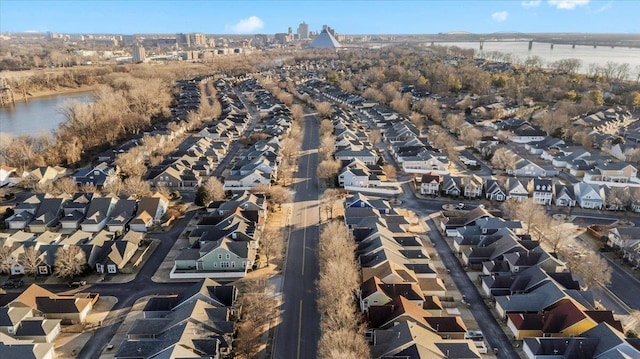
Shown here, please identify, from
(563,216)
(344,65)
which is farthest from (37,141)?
(344,65)

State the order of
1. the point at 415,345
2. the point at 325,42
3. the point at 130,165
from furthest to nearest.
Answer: the point at 325,42
the point at 130,165
the point at 415,345

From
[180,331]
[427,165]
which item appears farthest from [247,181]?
[180,331]

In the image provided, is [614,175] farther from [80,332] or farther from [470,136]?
[80,332]

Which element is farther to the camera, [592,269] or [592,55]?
[592,55]

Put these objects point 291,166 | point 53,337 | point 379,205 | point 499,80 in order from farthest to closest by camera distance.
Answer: point 499,80, point 291,166, point 379,205, point 53,337

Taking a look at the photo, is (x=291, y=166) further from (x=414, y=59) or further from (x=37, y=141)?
→ (x=414, y=59)

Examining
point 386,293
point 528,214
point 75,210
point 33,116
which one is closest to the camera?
point 386,293
